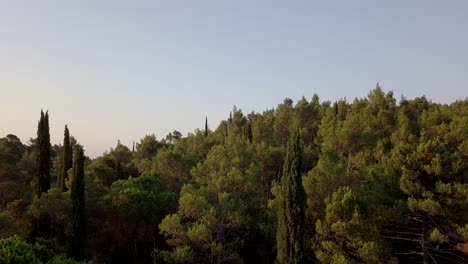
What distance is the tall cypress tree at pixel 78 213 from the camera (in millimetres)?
28062

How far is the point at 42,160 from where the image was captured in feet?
113

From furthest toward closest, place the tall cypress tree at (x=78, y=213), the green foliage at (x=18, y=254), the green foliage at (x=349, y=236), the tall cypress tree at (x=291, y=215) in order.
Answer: the tall cypress tree at (x=78, y=213)
the tall cypress tree at (x=291, y=215)
the green foliage at (x=349, y=236)
the green foliage at (x=18, y=254)

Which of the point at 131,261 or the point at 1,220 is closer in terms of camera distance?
the point at 1,220

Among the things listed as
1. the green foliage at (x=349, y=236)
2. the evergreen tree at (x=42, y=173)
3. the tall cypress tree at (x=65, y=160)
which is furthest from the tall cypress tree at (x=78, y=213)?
the green foliage at (x=349, y=236)

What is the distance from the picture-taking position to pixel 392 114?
46.8m

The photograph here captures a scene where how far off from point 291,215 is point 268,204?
6.63 meters

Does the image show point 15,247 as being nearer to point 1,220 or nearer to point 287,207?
point 1,220

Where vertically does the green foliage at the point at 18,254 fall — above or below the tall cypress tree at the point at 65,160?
below

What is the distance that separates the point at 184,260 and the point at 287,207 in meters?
7.29

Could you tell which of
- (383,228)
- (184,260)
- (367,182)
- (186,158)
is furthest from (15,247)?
(186,158)

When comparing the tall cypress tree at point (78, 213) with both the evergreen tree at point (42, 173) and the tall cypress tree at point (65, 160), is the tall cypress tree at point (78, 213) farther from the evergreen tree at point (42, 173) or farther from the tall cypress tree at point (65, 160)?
the tall cypress tree at point (65, 160)

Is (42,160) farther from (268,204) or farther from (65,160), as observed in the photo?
(268,204)

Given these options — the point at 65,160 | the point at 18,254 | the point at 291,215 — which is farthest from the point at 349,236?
the point at 65,160

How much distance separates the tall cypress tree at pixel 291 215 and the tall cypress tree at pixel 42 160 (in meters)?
18.6
